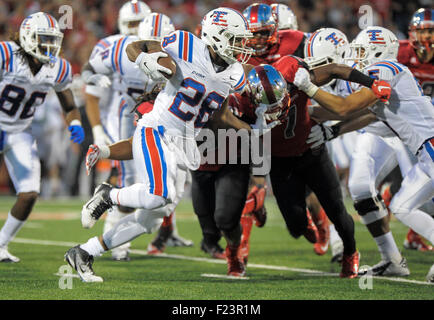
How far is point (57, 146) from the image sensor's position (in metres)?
12.2

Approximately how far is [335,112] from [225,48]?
0.77 meters

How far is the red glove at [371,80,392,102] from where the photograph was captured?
173 inches

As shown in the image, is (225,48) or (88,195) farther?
(88,195)

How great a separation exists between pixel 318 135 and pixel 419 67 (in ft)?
4.44

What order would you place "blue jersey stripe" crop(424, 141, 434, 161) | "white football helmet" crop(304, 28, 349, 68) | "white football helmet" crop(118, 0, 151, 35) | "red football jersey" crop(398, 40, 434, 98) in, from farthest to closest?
1. "white football helmet" crop(118, 0, 151, 35)
2. "red football jersey" crop(398, 40, 434, 98)
3. "white football helmet" crop(304, 28, 349, 68)
4. "blue jersey stripe" crop(424, 141, 434, 161)

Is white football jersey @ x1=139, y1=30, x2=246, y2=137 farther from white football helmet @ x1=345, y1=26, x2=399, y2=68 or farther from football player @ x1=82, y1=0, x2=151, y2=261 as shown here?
football player @ x1=82, y1=0, x2=151, y2=261

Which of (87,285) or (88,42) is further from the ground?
(88,42)

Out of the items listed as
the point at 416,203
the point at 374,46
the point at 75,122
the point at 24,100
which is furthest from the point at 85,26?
the point at 416,203

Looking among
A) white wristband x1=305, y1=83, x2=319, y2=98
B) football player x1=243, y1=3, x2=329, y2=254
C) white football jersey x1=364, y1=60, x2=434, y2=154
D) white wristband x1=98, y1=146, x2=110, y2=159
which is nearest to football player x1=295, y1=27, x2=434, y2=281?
white football jersey x1=364, y1=60, x2=434, y2=154

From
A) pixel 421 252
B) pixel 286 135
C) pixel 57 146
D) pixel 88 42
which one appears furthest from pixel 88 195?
pixel 286 135

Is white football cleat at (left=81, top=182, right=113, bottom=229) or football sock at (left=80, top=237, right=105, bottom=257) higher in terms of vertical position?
white football cleat at (left=81, top=182, right=113, bottom=229)

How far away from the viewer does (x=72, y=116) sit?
5.62m

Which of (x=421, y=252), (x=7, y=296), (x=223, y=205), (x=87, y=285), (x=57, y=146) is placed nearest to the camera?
(x=7, y=296)

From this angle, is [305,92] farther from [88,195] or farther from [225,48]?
[88,195]
